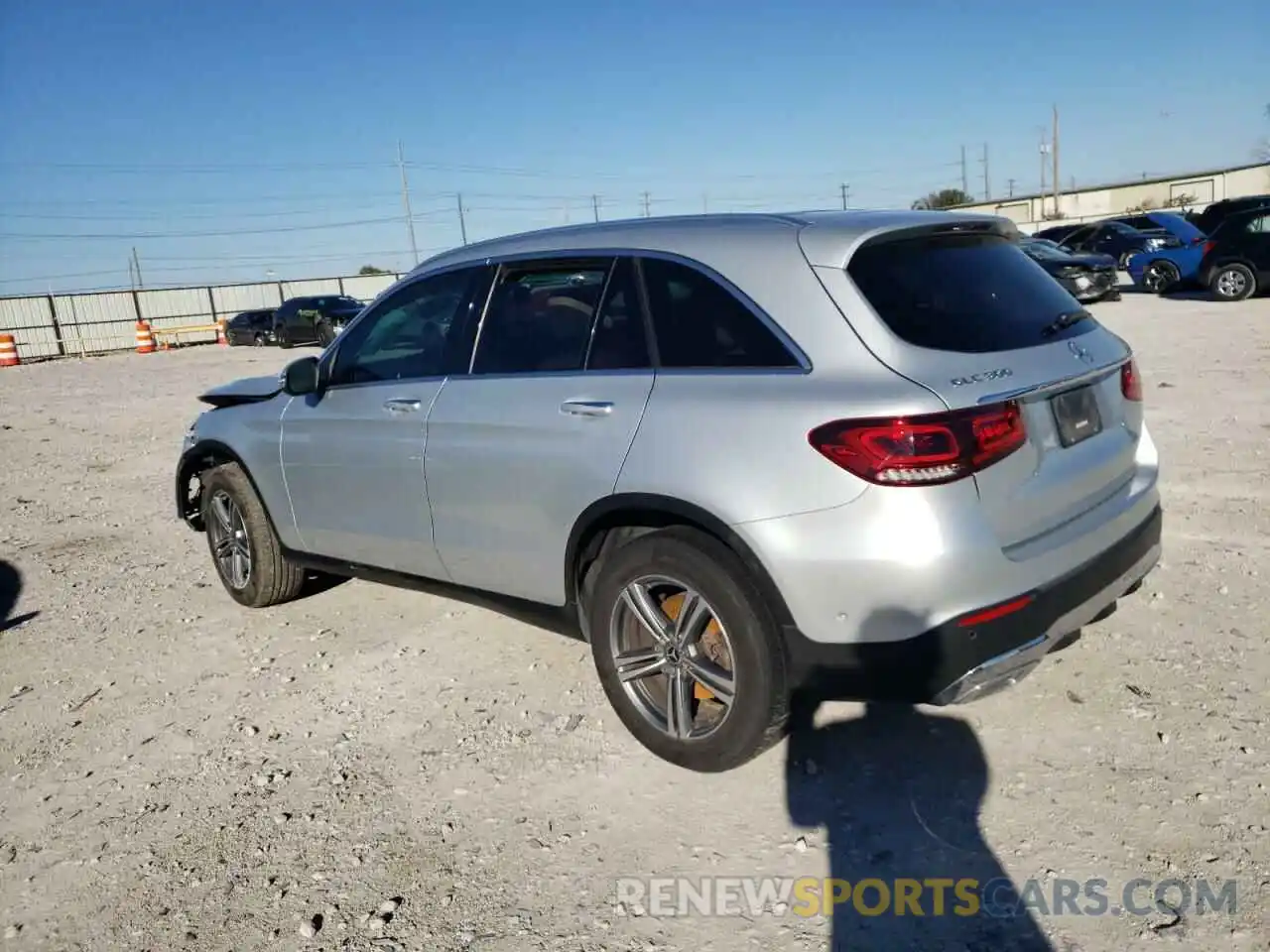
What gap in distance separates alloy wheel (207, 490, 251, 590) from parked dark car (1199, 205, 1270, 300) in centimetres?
1815

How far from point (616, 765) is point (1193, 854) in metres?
1.77

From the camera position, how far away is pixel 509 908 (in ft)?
8.75

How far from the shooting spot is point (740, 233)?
317cm

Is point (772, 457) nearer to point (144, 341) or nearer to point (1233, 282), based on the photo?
point (1233, 282)

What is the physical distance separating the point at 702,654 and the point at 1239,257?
60.9 ft

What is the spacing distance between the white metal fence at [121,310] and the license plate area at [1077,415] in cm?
3908

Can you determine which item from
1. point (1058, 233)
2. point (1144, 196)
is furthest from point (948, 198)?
point (1058, 233)

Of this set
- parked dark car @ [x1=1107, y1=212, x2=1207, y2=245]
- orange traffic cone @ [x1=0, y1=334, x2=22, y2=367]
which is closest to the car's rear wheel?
parked dark car @ [x1=1107, y1=212, x2=1207, y2=245]

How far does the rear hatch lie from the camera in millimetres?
2742

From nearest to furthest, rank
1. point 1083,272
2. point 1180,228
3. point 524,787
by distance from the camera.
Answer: point 524,787 < point 1083,272 < point 1180,228

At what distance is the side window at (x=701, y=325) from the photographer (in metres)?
3.00

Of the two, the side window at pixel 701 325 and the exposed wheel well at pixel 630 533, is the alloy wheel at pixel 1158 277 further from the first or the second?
the exposed wheel well at pixel 630 533

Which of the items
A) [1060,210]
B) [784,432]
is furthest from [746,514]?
[1060,210]

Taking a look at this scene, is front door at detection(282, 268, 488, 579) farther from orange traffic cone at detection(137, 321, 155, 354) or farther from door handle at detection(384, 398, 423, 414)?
orange traffic cone at detection(137, 321, 155, 354)
